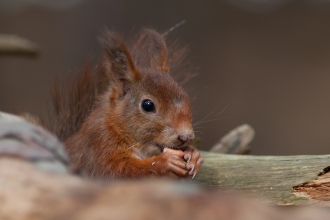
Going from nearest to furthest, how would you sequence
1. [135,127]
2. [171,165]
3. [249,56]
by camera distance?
[171,165], [135,127], [249,56]

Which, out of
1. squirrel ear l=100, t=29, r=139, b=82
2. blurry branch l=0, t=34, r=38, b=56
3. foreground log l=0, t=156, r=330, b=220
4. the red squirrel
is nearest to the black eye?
the red squirrel

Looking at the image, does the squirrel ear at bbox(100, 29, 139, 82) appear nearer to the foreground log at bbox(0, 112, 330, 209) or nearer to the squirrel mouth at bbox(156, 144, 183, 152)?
the squirrel mouth at bbox(156, 144, 183, 152)

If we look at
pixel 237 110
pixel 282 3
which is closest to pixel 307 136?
pixel 237 110

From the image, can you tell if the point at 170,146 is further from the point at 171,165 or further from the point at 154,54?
the point at 154,54

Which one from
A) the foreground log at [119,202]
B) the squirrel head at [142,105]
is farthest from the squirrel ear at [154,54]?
the foreground log at [119,202]

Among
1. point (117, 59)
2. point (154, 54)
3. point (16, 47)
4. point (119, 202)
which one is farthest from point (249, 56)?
point (119, 202)

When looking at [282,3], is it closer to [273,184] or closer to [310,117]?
[310,117]

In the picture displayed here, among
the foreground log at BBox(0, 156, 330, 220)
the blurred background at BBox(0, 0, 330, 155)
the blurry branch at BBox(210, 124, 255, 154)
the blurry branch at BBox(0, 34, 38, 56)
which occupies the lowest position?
the foreground log at BBox(0, 156, 330, 220)

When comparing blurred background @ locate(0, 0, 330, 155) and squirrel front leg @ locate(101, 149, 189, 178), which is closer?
squirrel front leg @ locate(101, 149, 189, 178)
